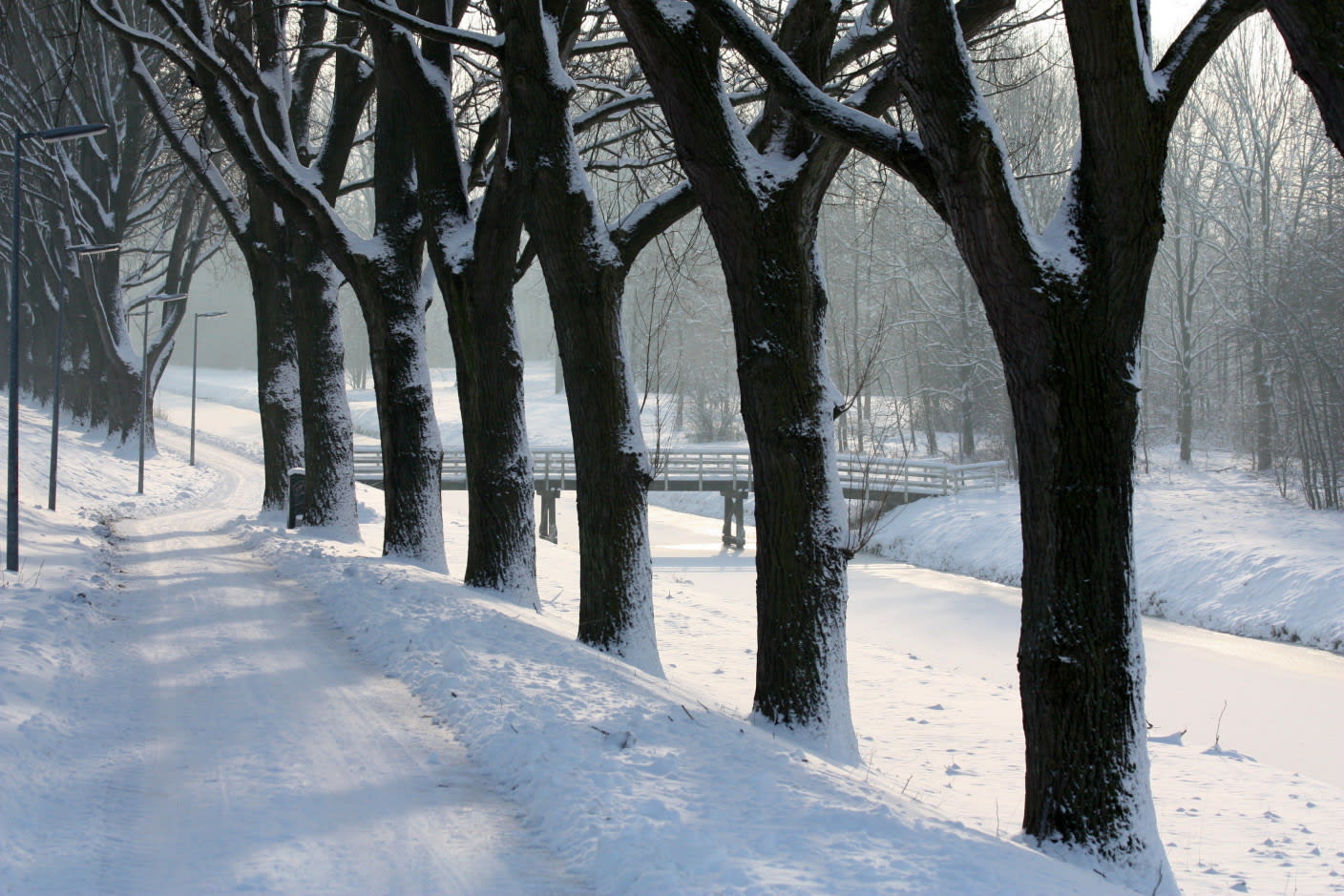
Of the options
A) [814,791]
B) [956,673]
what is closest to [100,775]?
[814,791]

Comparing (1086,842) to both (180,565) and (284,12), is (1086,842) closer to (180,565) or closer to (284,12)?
(180,565)

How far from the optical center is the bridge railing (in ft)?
99.4

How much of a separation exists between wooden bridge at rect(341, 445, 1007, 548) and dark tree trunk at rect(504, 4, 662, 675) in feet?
68.0

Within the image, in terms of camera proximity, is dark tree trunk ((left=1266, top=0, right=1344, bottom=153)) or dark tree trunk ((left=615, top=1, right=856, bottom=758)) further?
dark tree trunk ((left=615, top=1, right=856, bottom=758))

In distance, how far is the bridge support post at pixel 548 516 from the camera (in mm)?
30734

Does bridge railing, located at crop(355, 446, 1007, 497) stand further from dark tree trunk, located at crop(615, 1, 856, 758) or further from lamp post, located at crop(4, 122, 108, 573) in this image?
dark tree trunk, located at crop(615, 1, 856, 758)

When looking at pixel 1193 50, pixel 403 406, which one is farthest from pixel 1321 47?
pixel 403 406

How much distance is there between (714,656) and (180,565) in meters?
6.41

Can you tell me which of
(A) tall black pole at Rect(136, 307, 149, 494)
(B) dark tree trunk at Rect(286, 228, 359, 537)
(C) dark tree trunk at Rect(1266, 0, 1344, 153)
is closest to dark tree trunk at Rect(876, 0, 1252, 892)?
(C) dark tree trunk at Rect(1266, 0, 1344, 153)

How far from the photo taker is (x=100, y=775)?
5.26 meters

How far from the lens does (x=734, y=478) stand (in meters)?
31.5

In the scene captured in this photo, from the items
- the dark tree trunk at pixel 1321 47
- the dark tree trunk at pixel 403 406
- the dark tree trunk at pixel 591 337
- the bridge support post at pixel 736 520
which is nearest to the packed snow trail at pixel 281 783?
the dark tree trunk at pixel 591 337

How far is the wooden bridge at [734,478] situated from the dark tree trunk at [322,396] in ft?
47.8

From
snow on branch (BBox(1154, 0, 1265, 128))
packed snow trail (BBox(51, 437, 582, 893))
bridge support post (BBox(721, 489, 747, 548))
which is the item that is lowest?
bridge support post (BBox(721, 489, 747, 548))
